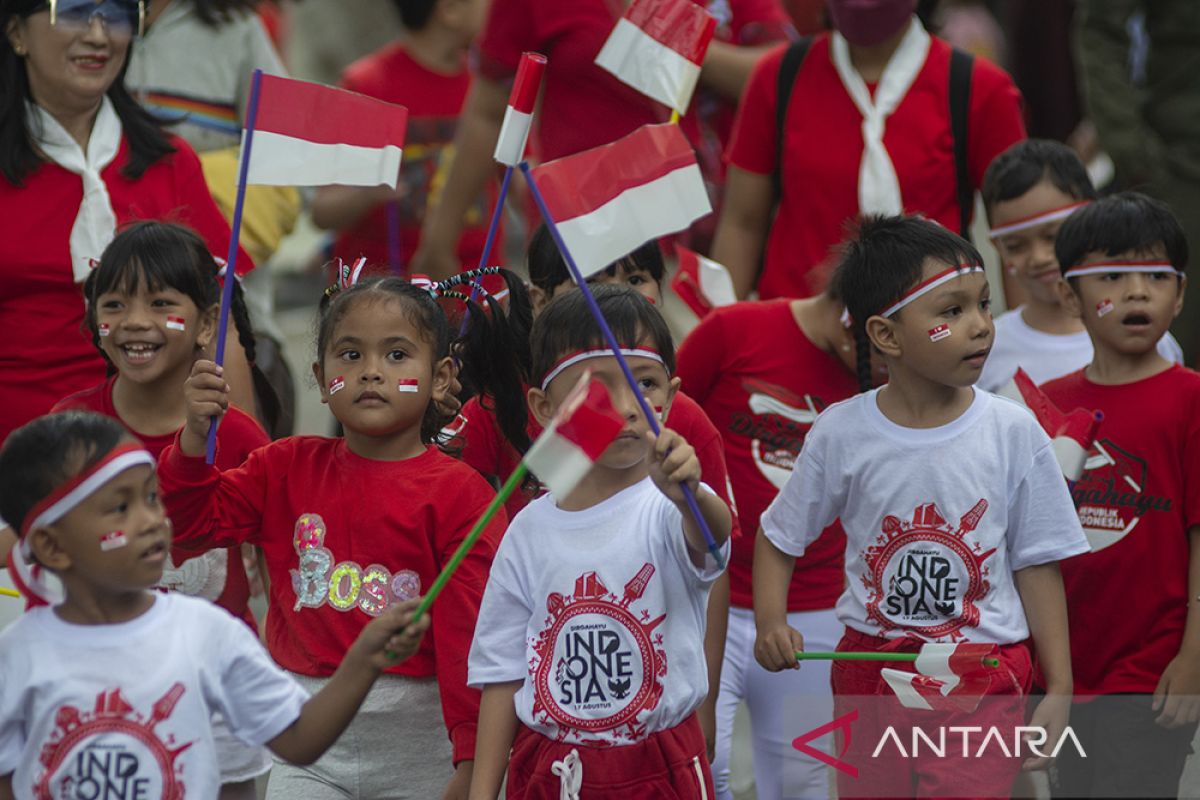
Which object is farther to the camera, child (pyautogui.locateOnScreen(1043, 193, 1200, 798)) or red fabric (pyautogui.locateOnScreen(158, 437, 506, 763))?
child (pyautogui.locateOnScreen(1043, 193, 1200, 798))

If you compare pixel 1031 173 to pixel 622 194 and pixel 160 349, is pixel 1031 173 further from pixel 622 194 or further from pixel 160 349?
pixel 160 349

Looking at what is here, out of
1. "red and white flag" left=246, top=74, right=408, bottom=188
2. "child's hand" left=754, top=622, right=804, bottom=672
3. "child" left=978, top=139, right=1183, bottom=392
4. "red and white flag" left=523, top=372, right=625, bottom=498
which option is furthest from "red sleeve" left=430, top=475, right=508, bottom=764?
"child" left=978, top=139, right=1183, bottom=392

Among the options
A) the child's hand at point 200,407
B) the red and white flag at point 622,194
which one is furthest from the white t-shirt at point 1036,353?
the child's hand at point 200,407

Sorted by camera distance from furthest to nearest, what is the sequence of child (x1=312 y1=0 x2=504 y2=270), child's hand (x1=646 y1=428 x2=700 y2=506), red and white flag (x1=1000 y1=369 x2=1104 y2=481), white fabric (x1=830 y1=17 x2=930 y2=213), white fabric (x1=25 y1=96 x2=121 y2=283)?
child (x1=312 y1=0 x2=504 y2=270)
white fabric (x1=830 y1=17 x2=930 y2=213)
white fabric (x1=25 y1=96 x2=121 y2=283)
red and white flag (x1=1000 y1=369 x2=1104 y2=481)
child's hand (x1=646 y1=428 x2=700 y2=506)

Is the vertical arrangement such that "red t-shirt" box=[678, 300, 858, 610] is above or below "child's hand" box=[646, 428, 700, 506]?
above

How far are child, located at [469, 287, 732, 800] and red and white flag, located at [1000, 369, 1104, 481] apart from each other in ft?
3.23

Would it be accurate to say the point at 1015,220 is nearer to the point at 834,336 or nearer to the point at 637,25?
the point at 834,336

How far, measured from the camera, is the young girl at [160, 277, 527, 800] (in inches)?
162

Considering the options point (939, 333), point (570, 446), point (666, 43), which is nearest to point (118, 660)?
point (570, 446)

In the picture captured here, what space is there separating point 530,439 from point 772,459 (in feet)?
2.79

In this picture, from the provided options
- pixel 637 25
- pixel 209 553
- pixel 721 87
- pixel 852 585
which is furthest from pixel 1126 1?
pixel 209 553

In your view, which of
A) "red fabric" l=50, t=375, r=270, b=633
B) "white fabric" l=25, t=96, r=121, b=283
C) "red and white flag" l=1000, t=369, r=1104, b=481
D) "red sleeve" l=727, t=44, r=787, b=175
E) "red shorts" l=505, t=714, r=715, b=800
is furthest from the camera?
"red sleeve" l=727, t=44, r=787, b=175

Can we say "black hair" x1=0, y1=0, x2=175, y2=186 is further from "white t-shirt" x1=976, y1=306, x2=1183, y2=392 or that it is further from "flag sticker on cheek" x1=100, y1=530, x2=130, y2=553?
"white t-shirt" x1=976, y1=306, x2=1183, y2=392

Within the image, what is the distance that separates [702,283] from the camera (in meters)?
5.54
